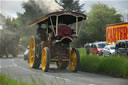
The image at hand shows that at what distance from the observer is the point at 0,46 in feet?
134

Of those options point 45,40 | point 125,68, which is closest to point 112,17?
point 45,40

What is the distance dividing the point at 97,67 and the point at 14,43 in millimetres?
28262

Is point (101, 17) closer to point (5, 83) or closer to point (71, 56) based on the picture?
point (71, 56)

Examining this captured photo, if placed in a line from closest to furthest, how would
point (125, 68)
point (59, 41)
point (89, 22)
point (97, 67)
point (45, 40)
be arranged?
point (125, 68) < point (97, 67) < point (59, 41) < point (45, 40) < point (89, 22)

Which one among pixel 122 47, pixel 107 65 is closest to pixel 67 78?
pixel 107 65

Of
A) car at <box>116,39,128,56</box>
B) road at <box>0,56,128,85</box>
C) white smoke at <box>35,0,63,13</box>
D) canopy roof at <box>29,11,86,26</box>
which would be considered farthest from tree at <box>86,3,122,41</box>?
road at <box>0,56,128,85</box>

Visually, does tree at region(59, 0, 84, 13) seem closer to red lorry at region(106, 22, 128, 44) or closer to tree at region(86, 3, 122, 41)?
tree at region(86, 3, 122, 41)

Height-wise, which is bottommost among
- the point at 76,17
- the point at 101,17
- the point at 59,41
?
the point at 59,41

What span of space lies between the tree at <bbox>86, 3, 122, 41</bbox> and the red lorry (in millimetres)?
31395

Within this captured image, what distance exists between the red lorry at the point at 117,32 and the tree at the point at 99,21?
3140cm

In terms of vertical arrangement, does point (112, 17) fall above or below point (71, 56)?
above

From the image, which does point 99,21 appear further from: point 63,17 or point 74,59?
point 74,59

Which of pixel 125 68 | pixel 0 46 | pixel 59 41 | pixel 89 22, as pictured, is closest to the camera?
pixel 125 68

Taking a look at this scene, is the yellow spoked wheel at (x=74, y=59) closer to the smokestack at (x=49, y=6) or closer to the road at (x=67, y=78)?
the road at (x=67, y=78)
